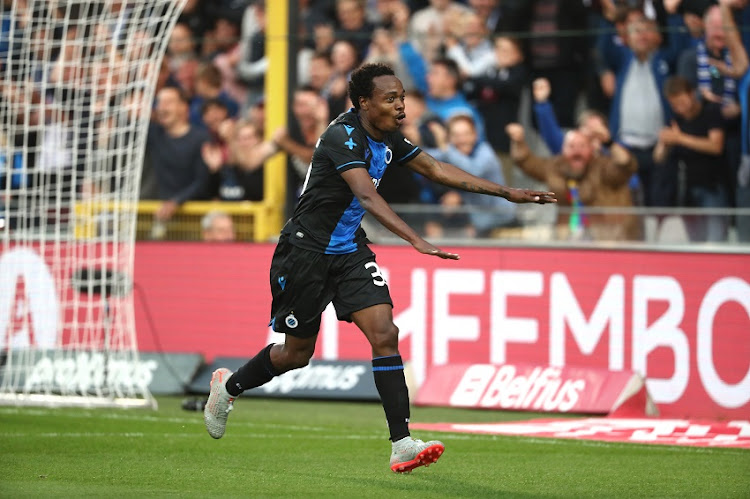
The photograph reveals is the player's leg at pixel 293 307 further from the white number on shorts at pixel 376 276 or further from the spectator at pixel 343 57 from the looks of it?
the spectator at pixel 343 57

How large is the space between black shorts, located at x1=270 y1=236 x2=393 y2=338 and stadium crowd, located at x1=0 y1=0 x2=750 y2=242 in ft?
16.7

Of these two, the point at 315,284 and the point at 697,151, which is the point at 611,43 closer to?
the point at 697,151

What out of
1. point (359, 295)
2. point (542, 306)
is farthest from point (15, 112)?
point (359, 295)

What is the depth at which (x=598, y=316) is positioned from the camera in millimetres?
11656

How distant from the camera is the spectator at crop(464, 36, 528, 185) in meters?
12.5

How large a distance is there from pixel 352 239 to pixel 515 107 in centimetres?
572

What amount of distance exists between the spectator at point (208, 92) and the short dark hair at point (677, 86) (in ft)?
16.8

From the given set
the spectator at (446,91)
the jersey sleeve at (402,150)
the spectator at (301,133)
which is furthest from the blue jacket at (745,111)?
the jersey sleeve at (402,150)

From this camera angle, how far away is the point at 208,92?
14.5 m

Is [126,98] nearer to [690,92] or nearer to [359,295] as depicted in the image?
[690,92]

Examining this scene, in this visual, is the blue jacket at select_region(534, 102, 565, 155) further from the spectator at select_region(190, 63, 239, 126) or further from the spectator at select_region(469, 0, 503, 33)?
the spectator at select_region(190, 63, 239, 126)

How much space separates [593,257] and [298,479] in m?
5.64

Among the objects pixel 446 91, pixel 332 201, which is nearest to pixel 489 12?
pixel 446 91

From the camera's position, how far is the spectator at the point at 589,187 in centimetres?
1170
